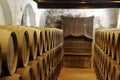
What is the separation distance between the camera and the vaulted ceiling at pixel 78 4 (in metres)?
7.98

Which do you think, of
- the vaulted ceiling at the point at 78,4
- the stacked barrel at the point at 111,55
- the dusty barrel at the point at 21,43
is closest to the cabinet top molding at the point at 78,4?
the vaulted ceiling at the point at 78,4

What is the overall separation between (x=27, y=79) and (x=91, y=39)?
768 centimetres

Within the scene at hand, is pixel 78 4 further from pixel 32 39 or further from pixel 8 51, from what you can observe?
pixel 8 51

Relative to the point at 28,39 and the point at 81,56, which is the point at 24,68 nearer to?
the point at 28,39

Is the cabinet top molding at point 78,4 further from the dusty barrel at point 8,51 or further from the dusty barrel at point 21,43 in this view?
the dusty barrel at point 8,51

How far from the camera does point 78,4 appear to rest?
8.39 metres

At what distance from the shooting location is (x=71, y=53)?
32.0 feet

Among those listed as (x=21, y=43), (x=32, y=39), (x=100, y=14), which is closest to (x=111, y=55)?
(x=32, y=39)

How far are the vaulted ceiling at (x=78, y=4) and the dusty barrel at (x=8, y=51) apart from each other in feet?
19.8

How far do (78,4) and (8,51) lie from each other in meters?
6.82

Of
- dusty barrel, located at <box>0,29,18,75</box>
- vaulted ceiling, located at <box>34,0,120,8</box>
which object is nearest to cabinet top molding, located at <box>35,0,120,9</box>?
vaulted ceiling, located at <box>34,0,120,8</box>

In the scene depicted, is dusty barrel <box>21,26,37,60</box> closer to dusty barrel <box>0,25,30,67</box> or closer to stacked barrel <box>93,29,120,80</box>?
dusty barrel <box>0,25,30,67</box>

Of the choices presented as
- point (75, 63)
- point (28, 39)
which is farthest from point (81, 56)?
point (28, 39)

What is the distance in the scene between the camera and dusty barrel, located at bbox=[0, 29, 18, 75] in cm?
161
